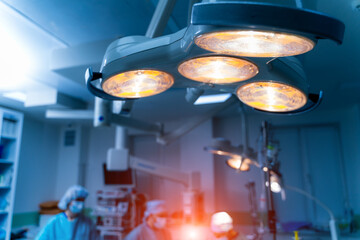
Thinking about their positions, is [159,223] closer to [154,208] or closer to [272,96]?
[154,208]

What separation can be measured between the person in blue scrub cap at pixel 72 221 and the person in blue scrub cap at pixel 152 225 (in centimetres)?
60

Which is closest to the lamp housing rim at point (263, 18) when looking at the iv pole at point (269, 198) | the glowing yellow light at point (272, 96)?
the glowing yellow light at point (272, 96)

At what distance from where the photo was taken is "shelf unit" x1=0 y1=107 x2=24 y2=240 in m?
1.40

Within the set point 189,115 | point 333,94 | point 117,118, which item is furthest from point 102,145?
point 333,94

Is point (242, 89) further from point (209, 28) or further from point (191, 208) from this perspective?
point (191, 208)

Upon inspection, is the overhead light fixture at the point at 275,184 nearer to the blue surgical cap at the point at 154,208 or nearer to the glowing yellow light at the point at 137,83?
the blue surgical cap at the point at 154,208

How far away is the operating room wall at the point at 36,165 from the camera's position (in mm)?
1659

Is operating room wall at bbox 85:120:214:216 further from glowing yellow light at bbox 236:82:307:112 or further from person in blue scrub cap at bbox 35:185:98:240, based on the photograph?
glowing yellow light at bbox 236:82:307:112

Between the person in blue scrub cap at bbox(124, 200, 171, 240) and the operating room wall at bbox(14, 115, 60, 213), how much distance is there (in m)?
1.23

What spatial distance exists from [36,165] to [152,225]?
5.71 feet

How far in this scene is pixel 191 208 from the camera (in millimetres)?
4266

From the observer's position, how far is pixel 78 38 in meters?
2.57

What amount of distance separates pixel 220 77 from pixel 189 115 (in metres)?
4.49

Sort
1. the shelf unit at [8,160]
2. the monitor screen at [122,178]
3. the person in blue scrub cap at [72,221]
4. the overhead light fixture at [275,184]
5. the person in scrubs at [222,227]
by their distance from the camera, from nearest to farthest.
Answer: the shelf unit at [8,160] → the overhead light fixture at [275,184] → the person in blue scrub cap at [72,221] → the person in scrubs at [222,227] → the monitor screen at [122,178]
